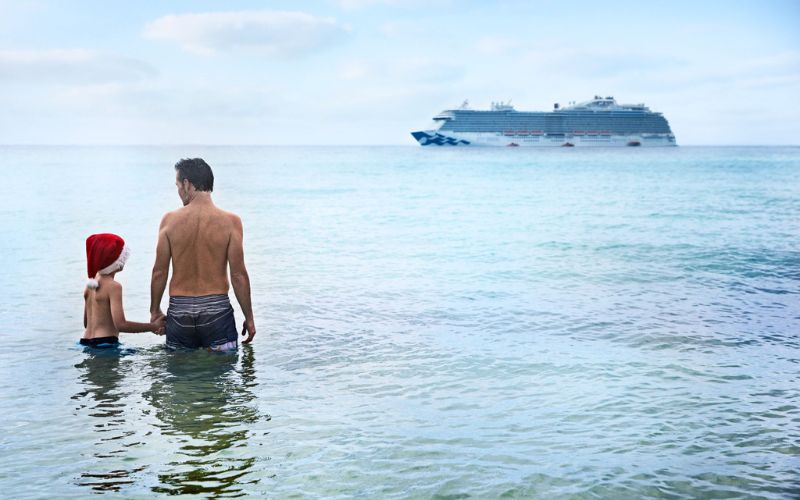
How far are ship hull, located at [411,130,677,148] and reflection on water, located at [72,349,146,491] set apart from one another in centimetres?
13709

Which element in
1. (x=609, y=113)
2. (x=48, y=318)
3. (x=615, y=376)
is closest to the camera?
(x=615, y=376)

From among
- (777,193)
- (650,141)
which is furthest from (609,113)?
(777,193)

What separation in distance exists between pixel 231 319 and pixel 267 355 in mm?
1262

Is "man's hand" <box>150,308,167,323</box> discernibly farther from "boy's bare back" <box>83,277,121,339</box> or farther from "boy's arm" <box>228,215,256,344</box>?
"boy's arm" <box>228,215,256,344</box>

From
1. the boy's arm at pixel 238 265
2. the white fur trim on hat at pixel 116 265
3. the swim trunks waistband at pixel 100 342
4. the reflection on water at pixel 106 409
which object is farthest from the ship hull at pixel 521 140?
the boy's arm at pixel 238 265

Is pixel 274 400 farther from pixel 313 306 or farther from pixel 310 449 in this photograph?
pixel 313 306

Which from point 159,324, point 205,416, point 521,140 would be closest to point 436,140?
point 521,140

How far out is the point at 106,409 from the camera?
580 centimetres

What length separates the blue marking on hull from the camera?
144000mm

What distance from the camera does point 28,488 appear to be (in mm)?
4438

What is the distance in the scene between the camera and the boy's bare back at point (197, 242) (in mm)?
6188

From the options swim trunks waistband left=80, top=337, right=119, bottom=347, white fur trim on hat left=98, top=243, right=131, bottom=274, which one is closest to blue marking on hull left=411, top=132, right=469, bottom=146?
swim trunks waistband left=80, top=337, right=119, bottom=347

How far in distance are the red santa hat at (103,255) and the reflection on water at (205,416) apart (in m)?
0.97

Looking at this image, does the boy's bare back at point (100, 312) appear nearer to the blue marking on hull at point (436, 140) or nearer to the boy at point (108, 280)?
the boy at point (108, 280)
